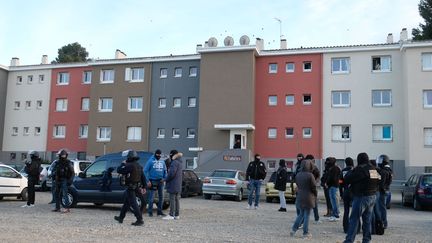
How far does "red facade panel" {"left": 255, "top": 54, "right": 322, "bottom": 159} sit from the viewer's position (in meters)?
36.1

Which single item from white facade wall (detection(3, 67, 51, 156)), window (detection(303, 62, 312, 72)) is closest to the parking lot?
window (detection(303, 62, 312, 72))

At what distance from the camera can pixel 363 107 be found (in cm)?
3522

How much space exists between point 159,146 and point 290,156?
1067 centimetres

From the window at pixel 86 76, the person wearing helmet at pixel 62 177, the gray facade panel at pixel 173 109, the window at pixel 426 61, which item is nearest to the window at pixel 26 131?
the window at pixel 86 76

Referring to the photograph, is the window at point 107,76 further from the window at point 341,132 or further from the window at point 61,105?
the window at point 341,132

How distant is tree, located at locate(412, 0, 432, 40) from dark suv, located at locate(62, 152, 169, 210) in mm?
40807

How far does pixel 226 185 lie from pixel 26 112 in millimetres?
30229

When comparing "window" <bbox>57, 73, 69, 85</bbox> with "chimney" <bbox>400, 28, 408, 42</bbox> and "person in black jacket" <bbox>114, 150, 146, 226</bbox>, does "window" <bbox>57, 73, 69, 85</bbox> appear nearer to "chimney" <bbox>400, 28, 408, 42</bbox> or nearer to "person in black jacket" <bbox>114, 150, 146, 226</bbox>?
"chimney" <bbox>400, 28, 408, 42</bbox>

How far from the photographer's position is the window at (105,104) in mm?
41250

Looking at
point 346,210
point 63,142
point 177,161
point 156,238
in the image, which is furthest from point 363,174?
point 63,142

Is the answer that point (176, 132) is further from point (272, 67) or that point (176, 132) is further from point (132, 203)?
point (132, 203)

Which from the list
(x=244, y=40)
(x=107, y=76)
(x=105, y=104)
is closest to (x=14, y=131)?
(x=105, y=104)

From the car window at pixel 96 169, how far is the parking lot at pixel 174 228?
1.07 metres

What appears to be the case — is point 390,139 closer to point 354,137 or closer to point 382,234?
point 354,137
